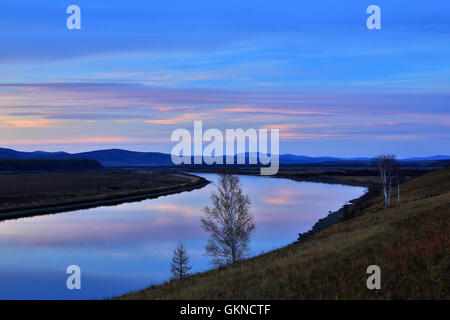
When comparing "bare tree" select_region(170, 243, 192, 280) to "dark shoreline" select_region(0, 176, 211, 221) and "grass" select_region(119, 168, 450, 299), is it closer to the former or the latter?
"grass" select_region(119, 168, 450, 299)

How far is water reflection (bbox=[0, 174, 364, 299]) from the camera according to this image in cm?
2891

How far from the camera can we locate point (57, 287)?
92.3ft

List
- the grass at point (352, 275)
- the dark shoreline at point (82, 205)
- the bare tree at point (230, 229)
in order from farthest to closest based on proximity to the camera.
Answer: the dark shoreline at point (82, 205), the bare tree at point (230, 229), the grass at point (352, 275)

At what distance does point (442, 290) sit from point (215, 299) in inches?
302

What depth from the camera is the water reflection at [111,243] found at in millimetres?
28906

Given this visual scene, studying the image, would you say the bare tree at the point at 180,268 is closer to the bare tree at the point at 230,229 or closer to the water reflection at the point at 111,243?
the water reflection at the point at 111,243

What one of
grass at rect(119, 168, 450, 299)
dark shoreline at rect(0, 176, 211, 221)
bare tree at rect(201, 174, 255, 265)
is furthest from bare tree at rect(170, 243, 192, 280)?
dark shoreline at rect(0, 176, 211, 221)

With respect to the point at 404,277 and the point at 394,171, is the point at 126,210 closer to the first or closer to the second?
the point at 394,171

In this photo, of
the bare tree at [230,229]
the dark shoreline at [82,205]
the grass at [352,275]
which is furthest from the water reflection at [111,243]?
the grass at [352,275]

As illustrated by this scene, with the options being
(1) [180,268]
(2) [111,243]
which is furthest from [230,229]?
(2) [111,243]

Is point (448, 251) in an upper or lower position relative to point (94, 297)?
upper

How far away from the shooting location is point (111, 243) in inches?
1709

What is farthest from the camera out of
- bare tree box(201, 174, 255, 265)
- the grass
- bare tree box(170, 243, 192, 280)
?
bare tree box(201, 174, 255, 265)
